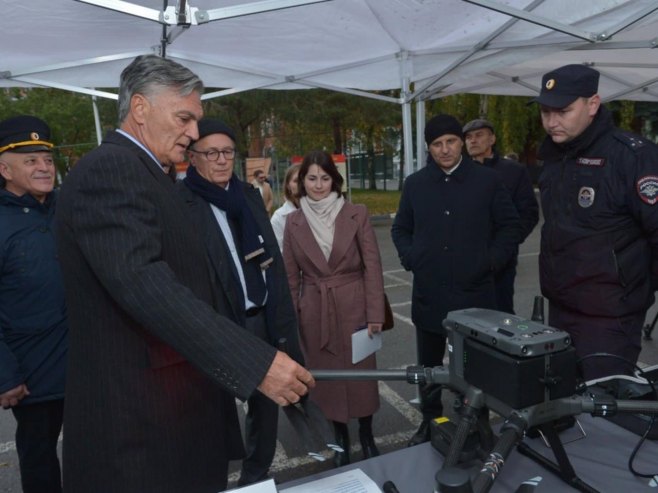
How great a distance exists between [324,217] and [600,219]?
1.45m

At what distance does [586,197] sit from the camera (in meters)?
2.20

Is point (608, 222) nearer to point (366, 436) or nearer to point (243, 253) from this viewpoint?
point (243, 253)

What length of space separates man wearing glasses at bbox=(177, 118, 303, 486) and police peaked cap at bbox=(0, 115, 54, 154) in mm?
624

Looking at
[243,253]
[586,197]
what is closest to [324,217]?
[243,253]

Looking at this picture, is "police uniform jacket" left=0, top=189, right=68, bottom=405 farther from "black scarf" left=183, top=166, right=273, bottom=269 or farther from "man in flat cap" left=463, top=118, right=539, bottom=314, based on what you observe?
"man in flat cap" left=463, top=118, right=539, bottom=314

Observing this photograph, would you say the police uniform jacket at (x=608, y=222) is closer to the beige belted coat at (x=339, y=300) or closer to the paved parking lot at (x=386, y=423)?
the beige belted coat at (x=339, y=300)

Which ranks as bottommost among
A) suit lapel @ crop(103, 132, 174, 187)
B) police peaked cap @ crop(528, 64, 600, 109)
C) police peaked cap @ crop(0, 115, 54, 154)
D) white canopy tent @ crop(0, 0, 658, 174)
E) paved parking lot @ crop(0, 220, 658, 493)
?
paved parking lot @ crop(0, 220, 658, 493)

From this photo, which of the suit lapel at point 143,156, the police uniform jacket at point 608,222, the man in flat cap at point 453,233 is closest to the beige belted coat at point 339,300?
the man in flat cap at point 453,233

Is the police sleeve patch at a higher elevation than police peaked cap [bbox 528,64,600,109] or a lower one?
lower

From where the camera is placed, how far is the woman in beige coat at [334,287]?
2986 millimetres

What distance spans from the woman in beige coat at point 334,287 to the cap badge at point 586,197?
1.19 meters

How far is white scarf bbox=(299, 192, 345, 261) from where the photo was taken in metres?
3.03

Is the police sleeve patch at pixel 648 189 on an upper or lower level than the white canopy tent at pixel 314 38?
lower

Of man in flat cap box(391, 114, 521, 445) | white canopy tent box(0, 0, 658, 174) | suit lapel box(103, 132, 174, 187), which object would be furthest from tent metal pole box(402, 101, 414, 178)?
suit lapel box(103, 132, 174, 187)
